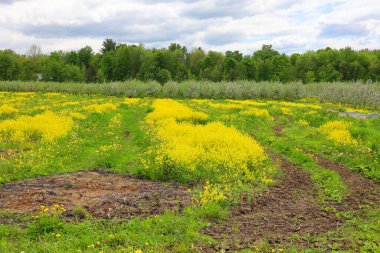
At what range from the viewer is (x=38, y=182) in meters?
11.6

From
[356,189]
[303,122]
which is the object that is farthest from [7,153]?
[303,122]

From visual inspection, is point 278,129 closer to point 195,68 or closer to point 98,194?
point 98,194

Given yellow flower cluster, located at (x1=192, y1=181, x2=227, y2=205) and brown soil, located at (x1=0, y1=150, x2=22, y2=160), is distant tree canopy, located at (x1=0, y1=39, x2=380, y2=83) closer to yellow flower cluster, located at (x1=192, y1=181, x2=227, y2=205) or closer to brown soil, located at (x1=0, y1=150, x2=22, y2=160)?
brown soil, located at (x1=0, y1=150, x2=22, y2=160)

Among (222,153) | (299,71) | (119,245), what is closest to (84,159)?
(222,153)

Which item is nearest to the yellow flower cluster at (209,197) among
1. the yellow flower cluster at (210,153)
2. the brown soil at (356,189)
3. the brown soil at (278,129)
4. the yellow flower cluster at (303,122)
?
the yellow flower cluster at (210,153)

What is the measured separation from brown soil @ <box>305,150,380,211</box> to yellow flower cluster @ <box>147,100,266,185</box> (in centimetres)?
292

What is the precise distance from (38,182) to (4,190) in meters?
1.13

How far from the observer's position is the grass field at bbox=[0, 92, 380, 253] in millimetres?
7688

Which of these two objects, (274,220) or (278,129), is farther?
(278,129)

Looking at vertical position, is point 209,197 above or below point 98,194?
above

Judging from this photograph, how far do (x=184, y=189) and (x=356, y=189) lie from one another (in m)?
5.90

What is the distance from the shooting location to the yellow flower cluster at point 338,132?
59.3 ft

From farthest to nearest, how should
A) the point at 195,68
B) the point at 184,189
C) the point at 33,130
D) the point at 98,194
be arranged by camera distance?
the point at 195,68 < the point at 33,130 < the point at 184,189 < the point at 98,194

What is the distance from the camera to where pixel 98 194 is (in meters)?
10.5
